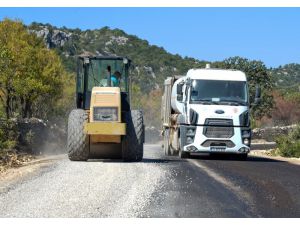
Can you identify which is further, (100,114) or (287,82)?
(287,82)

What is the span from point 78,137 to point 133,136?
1636 mm

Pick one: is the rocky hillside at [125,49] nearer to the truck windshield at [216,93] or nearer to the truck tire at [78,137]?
the truck windshield at [216,93]

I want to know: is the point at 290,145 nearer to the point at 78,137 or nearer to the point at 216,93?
the point at 216,93

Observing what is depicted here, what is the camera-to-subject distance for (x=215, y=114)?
23.3 m

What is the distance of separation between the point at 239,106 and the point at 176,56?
126153 mm

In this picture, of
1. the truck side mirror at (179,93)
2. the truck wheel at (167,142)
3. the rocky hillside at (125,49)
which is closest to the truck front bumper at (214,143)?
the truck side mirror at (179,93)

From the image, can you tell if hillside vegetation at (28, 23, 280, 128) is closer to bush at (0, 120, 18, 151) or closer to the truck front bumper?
bush at (0, 120, 18, 151)

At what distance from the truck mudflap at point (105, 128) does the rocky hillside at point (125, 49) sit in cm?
9155

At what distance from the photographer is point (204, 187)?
43.1ft

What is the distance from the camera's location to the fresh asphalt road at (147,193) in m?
10.0

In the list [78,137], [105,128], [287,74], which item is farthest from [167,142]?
[287,74]

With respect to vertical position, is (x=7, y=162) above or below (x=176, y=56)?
below
